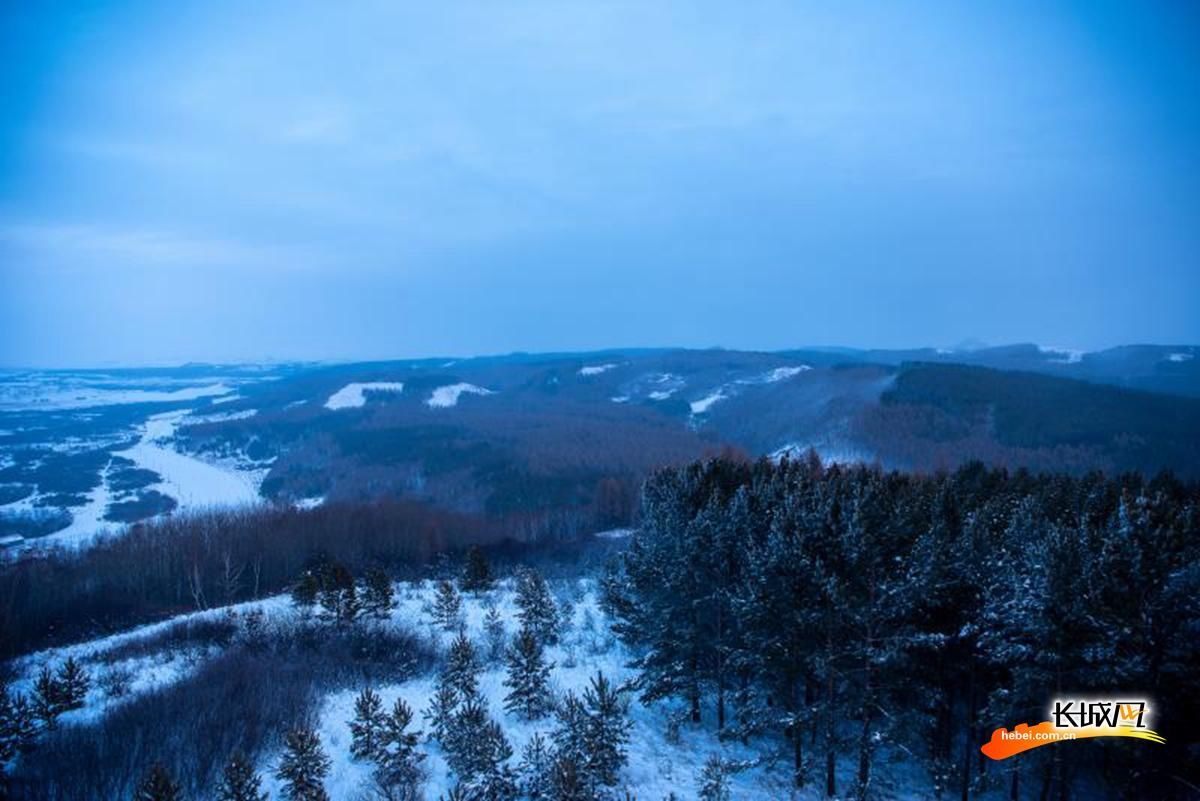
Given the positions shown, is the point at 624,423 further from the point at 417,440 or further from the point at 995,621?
the point at 995,621

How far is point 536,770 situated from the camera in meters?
16.4

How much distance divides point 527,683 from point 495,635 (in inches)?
340

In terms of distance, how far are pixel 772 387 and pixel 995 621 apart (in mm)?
157469

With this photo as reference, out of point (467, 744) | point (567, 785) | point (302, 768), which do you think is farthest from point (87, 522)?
point (567, 785)

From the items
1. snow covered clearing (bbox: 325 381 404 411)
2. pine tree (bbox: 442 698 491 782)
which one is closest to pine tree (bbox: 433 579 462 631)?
pine tree (bbox: 442 698 491 782)

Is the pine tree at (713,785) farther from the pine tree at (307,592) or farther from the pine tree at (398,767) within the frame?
the pine tree at (307,592)

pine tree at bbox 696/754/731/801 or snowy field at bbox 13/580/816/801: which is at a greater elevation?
pine tree at bbox 696/754/731/801

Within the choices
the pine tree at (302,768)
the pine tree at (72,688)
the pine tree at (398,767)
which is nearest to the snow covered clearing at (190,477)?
the pine tree at (72,688)

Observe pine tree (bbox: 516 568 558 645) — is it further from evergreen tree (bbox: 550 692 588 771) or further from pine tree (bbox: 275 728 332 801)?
pine tree (bbox: 275 728 332 801)

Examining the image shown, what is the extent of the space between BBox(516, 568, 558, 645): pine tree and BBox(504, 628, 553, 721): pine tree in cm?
712

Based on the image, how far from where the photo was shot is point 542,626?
93.9ft

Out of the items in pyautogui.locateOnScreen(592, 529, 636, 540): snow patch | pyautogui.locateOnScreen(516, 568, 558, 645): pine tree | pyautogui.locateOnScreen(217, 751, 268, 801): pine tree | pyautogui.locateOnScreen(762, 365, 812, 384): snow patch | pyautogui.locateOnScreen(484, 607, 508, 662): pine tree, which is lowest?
pyautogui.locateOnScreen(592, 529, 636, 540): snow patch

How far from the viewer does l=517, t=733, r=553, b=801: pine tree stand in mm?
15812

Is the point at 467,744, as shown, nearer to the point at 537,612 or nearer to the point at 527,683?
the point at 527,683
